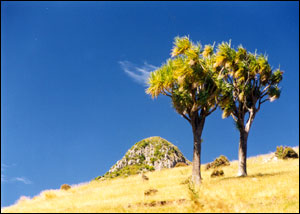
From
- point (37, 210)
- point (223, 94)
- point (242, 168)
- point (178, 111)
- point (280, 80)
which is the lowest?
point (37, 210)

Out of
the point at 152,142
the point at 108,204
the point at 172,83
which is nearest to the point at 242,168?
the point at 172,83

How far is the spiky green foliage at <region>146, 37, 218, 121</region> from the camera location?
2234 centimetres

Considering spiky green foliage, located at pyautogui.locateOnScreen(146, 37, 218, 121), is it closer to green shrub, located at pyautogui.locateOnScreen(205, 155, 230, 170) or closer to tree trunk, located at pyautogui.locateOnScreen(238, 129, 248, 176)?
tree trunk, located at pyautogui.locateOnScreen(238, 129, 248, 176)

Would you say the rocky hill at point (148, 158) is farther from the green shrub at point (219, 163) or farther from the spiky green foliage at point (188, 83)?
the spiky green foliage at point (188, 83)

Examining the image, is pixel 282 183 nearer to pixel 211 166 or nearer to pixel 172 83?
pixel 172 83

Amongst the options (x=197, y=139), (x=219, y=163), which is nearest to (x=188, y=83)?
(x=197, y=139)

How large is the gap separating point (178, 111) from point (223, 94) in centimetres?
405

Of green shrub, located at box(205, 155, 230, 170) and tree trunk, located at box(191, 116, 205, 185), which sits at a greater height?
tree trunk, located at box(191, 116, 205, 185)

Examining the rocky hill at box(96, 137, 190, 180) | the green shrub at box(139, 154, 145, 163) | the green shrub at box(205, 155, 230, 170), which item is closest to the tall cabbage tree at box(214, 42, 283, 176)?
the green shrub at box(205, 155, 230, 170)

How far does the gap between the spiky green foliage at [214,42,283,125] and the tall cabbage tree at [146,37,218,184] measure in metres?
1.51

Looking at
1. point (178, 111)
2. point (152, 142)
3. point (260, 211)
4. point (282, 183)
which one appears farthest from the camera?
point (152, 142)

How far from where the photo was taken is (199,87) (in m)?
23.2

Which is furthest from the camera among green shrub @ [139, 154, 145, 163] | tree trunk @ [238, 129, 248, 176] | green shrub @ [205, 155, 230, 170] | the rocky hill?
green shrub @ [139, 154, 145, 163]

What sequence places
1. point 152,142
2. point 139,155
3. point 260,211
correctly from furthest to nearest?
point 152,142 → point 139,155 → point 260,211
